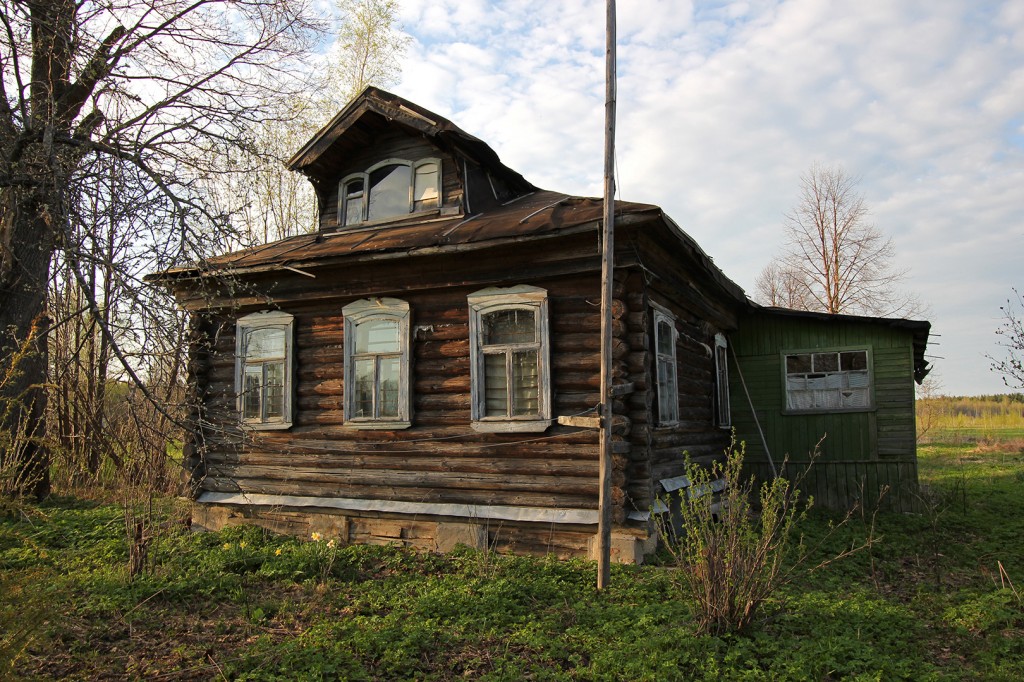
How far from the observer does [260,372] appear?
34.6 feet

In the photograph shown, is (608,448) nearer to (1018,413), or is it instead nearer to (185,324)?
(185,324)

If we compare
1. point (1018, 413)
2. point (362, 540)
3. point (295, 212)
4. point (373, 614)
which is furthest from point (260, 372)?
point (1018, 413)

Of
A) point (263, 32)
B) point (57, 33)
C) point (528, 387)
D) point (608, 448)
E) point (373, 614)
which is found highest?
point (263, 32)

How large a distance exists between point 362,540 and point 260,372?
3097 mm

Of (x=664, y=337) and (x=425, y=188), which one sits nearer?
(x=664, y=337)

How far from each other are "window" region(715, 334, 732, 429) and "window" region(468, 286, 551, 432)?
4.72m

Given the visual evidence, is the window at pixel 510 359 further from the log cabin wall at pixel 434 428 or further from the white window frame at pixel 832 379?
the white window frame at pixel 832 379

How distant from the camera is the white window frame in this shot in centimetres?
1232

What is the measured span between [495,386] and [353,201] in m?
4.42

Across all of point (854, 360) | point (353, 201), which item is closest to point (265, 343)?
point (353, 201)

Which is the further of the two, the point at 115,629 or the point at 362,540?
the point at 362,540

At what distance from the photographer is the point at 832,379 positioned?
12.6m

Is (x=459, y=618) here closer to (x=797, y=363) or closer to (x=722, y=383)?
(x=722, y=383)

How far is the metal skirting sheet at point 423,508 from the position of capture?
8031 mm
